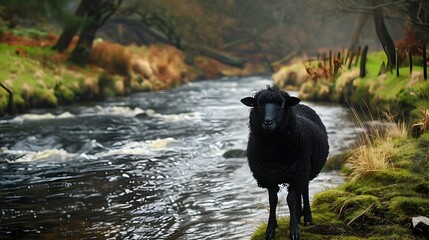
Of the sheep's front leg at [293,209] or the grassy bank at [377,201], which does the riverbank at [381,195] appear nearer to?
the grassy bank at [377,201]

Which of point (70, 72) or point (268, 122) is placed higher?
point (268, 122)

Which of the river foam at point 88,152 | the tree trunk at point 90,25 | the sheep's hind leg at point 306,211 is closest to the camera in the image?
the sheep's hind leg at point 306,211

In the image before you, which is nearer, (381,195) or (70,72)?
(381,195)

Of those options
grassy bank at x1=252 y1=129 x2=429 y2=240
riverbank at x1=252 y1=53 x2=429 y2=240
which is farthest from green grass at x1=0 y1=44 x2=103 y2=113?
grassy bank at x1=252 y1=129 x2=429 y2=240

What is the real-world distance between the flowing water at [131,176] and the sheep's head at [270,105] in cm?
223

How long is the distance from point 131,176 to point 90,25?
1664cm

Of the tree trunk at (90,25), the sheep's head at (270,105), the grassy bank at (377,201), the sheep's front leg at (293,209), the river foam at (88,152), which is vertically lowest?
the river foam at (88,152)

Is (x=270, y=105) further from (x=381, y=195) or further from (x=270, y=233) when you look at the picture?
(x=381, y=195)

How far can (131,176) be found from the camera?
1112cm

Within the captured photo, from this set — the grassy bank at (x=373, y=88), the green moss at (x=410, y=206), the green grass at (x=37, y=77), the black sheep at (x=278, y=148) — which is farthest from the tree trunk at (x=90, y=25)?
the green moss at (x=410, y=206)

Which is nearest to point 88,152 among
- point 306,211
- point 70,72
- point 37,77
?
point 306,211

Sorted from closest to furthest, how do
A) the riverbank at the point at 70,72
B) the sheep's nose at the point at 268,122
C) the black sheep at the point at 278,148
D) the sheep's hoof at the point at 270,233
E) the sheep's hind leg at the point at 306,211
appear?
the sheep's nose at the point at 268,122
the black sheep at the point at 278,148
the sheep's hoof at the point at 270,233
the sheep's hind leg at the point at 306,211
the riverbank at the point at 70,72

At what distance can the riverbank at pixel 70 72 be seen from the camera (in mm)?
20641

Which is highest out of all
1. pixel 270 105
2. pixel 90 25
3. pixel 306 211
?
pixel 90 25
